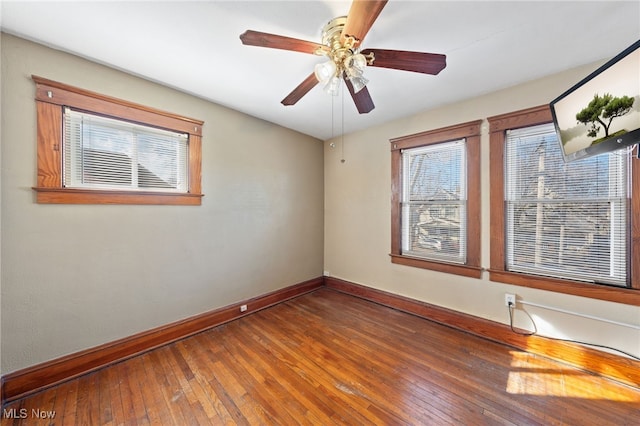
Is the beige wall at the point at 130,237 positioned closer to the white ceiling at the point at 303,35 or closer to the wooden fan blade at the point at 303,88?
the white ceiling at the point at 303,35

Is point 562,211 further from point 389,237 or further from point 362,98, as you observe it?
point 362,98

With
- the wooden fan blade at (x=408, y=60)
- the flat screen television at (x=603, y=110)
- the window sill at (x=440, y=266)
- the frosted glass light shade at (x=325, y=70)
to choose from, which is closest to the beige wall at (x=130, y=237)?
the window sill at (x=440, y=266)

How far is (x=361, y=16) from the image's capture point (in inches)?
43.8

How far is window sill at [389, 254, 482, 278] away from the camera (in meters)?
2.54

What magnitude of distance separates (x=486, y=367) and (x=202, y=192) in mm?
3225

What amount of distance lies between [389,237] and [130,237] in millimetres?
2951

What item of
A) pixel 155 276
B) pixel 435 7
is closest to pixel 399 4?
pixel 435 7

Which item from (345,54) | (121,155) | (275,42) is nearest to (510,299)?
(345,54)

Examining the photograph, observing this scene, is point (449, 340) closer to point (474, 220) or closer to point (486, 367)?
point (486, 367)

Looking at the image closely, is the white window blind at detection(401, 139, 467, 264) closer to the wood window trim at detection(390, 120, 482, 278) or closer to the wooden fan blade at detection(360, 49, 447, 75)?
the wood window trim at detection(390, 120, 482, 278)

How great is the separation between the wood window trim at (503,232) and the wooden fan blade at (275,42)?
2.12 metres

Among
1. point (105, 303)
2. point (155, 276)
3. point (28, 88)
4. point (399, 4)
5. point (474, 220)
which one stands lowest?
point (105, 303)

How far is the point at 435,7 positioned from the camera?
1.40 metres

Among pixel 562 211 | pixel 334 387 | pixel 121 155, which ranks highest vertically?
pixel 121 155
